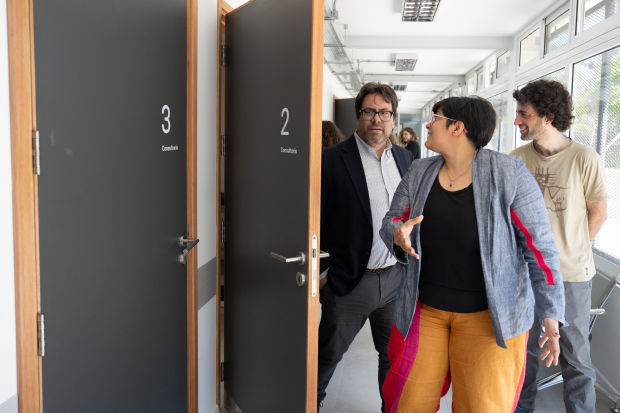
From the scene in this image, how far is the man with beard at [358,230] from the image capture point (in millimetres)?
2230

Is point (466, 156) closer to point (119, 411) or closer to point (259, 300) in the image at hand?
point (259, 300)

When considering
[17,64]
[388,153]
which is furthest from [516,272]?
[17,64]

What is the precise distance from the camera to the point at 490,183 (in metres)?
1.65

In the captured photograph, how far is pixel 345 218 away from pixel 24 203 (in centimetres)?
143

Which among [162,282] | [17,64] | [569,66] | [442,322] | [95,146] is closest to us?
[17,64]

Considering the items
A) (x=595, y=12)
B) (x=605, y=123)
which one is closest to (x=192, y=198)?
(x=605, y=123)

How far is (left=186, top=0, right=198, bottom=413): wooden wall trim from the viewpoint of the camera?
2047mm

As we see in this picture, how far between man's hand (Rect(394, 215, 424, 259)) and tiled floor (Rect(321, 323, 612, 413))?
151 cm

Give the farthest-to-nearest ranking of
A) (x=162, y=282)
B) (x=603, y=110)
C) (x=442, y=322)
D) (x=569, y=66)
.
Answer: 1. (x=569, y=66)
2. (x=603, y=110)
3. (x=162, y=282)
4. (x=442, y=322)

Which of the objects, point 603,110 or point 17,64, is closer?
point 17,64

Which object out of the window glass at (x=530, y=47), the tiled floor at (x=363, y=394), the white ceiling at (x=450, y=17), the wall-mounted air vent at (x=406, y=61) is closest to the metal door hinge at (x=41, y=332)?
the tiled floor at (x=363, y=394)

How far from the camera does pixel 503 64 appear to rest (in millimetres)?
7898

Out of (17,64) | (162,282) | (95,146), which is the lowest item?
(162,282)

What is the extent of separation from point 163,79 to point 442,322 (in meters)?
1.47
